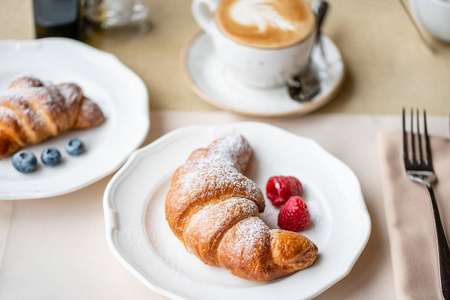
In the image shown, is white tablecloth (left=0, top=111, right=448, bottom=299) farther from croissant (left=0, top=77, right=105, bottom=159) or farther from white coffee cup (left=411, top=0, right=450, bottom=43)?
white coffee cup (left=411, top=0, right=450, bottom=43)

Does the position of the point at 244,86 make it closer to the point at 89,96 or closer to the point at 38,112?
the point at 89,96

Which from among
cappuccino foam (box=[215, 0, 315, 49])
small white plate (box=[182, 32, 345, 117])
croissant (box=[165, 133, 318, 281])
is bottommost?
small white plate (box=[182, 32, 345, 117])

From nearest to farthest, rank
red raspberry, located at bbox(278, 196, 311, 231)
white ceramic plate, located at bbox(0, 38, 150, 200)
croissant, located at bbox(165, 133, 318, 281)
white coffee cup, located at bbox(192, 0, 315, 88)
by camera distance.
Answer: croissant, located at bbox(165, 133, 318, 281), red raspberry, located at bbox(278, 196, 311, 231), white ceramic plate, located at bbox(0, 38, 150, 200), white coffee cup, located at bbox(192, 0, 315, 88)

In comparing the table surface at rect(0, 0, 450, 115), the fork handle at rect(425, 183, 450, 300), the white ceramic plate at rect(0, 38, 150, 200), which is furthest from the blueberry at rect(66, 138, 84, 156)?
the fork handle at rect(425, 183, 450, 300)

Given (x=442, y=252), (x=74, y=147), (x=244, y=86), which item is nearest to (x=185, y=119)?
(x=244, y=86)

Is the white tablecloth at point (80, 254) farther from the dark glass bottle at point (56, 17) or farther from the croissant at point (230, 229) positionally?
the dark glass bottle at point (56, 17)

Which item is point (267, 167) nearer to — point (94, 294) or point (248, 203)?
point (248, 203)

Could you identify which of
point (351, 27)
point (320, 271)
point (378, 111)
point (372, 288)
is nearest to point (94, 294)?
point (320, 271)
